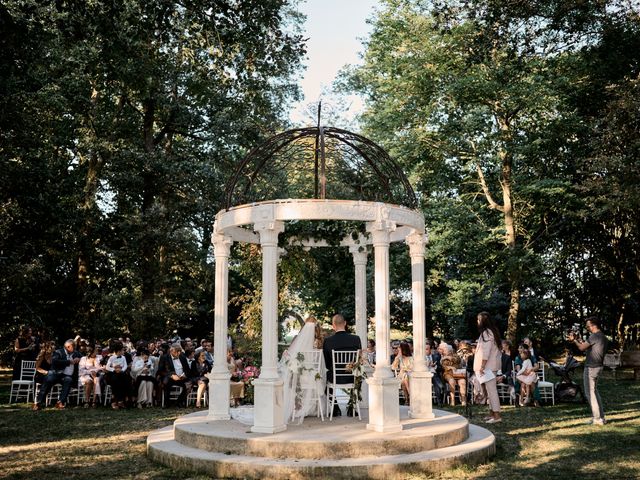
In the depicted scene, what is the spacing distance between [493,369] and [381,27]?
1897cm

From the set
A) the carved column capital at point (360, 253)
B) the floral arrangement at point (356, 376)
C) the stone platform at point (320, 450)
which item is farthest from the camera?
the carved column capital at point (360, 253)

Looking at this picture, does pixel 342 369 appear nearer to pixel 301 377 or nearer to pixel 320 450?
pixel 301 377

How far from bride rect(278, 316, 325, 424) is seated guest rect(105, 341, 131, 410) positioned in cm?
612

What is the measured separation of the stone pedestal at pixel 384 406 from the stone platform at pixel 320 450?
0.17 meters

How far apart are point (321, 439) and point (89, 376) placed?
29.3ft

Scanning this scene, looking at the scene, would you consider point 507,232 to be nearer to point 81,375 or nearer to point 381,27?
point 381,27

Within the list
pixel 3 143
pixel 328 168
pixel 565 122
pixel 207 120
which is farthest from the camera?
pixel 207 120

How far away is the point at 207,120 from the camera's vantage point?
25906 mm

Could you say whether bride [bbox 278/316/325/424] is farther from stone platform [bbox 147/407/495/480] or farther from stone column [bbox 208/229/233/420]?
stone column [bbox 208/229/233/420]

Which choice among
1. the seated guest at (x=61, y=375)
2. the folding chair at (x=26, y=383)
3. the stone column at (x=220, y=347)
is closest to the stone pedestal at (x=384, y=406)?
the stone column at (x=220, y=347)

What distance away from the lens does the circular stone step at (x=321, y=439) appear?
7859 millimetres

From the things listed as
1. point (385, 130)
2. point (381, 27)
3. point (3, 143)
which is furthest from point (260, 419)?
point (381, 27)

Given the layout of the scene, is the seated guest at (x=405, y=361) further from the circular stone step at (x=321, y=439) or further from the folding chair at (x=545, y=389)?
the circular stone step at (x=321, y=439)

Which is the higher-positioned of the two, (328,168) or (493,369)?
(328,168)
